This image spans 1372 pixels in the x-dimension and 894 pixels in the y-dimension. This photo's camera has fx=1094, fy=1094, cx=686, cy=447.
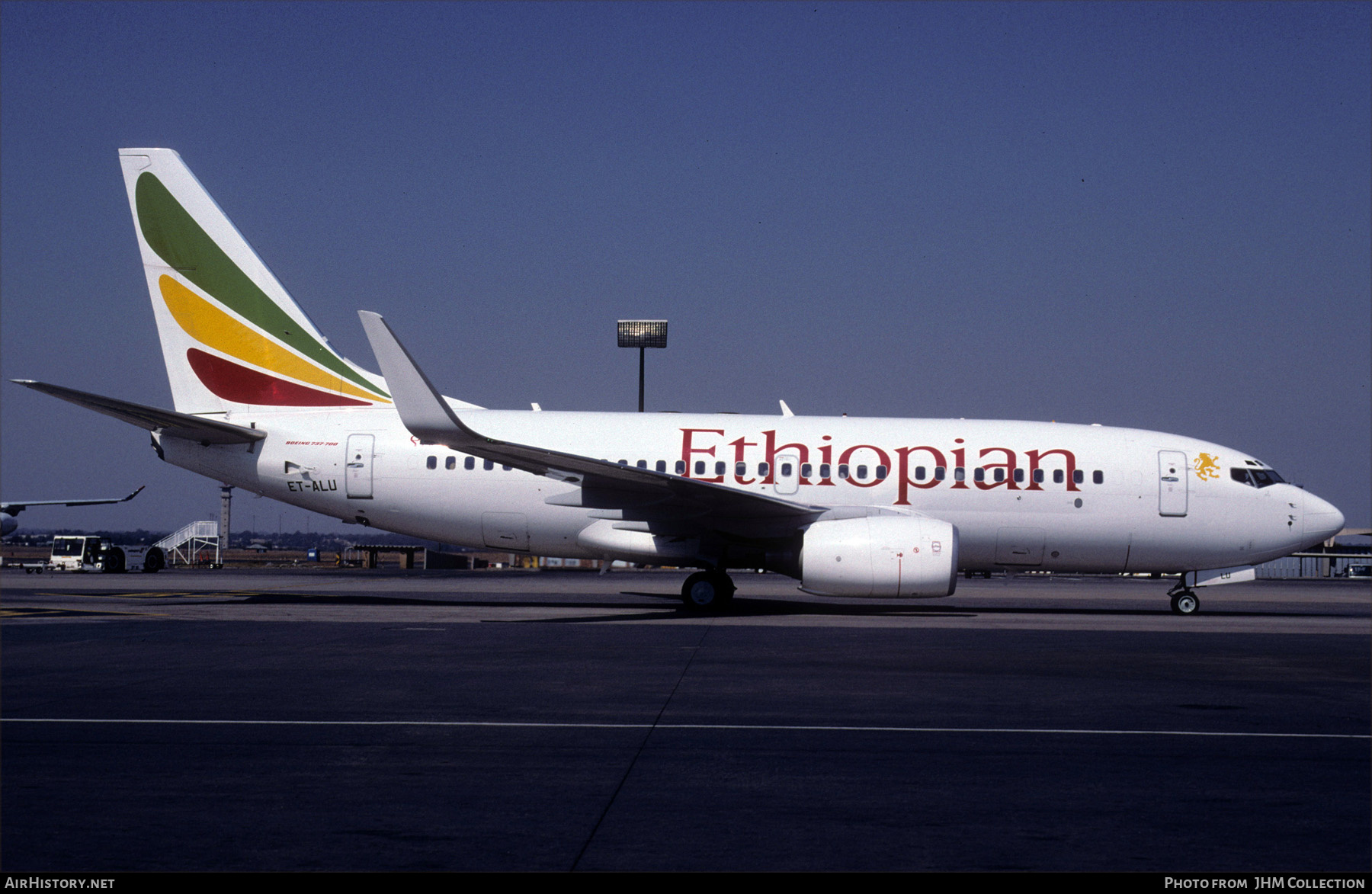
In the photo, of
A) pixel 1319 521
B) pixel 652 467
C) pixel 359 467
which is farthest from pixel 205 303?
pixel 1319 521

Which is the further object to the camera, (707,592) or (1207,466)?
(1207,466)

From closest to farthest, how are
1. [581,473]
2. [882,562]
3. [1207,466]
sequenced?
[882,562] → [581,473] → [1207,466]

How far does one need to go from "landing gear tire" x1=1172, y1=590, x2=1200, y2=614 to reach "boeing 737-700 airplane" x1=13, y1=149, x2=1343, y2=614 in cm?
8

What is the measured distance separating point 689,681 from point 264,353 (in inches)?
578

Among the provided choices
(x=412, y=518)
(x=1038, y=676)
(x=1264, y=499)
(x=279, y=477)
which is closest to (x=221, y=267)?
(x=279, y=477)

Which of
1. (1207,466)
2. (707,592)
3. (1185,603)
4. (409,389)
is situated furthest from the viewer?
(1185,603)

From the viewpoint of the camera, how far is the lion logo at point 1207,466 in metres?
21.0

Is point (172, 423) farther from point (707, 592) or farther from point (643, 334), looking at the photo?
point (643, 334)

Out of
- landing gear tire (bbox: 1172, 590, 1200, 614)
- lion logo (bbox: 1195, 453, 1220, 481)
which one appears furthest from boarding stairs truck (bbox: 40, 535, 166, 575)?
lion logo (bbox: 1195, 453, 1220, 481)

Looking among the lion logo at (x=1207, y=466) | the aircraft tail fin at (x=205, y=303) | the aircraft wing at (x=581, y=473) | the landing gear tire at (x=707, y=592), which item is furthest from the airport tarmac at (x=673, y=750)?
the aircraft tail fin at (x=205, y=303)

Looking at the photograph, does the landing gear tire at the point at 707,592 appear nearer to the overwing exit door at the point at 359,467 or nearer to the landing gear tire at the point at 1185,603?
the overwing exit door at the point at 359,467

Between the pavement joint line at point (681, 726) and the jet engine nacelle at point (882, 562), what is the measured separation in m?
9.87

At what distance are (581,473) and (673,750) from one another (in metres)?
11.3

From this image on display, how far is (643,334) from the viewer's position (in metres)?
47.6
